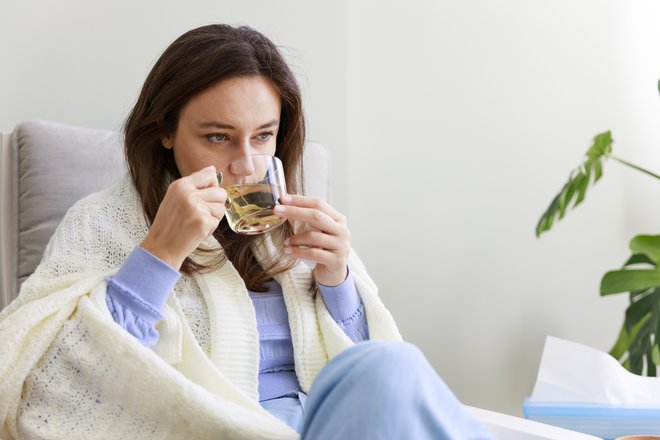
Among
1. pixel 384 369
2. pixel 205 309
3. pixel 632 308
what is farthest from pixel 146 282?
pixel 632 308

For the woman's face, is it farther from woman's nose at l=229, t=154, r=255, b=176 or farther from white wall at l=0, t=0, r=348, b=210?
white wall at l=0, t=0, r=348, b=210

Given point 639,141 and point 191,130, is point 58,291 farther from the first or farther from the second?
point 639,141

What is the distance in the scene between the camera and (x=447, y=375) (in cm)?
230

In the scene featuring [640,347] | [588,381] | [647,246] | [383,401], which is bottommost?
[640,347]

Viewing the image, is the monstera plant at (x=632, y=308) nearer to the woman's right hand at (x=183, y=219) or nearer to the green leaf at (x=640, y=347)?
the green leaf at (x=640, y=347)

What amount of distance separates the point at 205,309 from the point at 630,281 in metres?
1.05

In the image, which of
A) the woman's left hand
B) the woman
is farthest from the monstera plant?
the woman's left hand

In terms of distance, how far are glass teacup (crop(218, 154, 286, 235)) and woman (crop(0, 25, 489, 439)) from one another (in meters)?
0.02

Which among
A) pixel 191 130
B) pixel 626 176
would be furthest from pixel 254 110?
pixel 626 176

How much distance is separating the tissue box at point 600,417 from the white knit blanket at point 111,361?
415 millimetres

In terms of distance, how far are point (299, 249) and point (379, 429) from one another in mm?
551

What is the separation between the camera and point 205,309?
130cm

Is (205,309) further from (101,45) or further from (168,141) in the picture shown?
(101,45)

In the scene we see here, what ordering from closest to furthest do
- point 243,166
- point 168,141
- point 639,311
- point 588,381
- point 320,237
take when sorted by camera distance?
point 243,166, point 320,237, point 168,141, point 588,381, point 639,311
